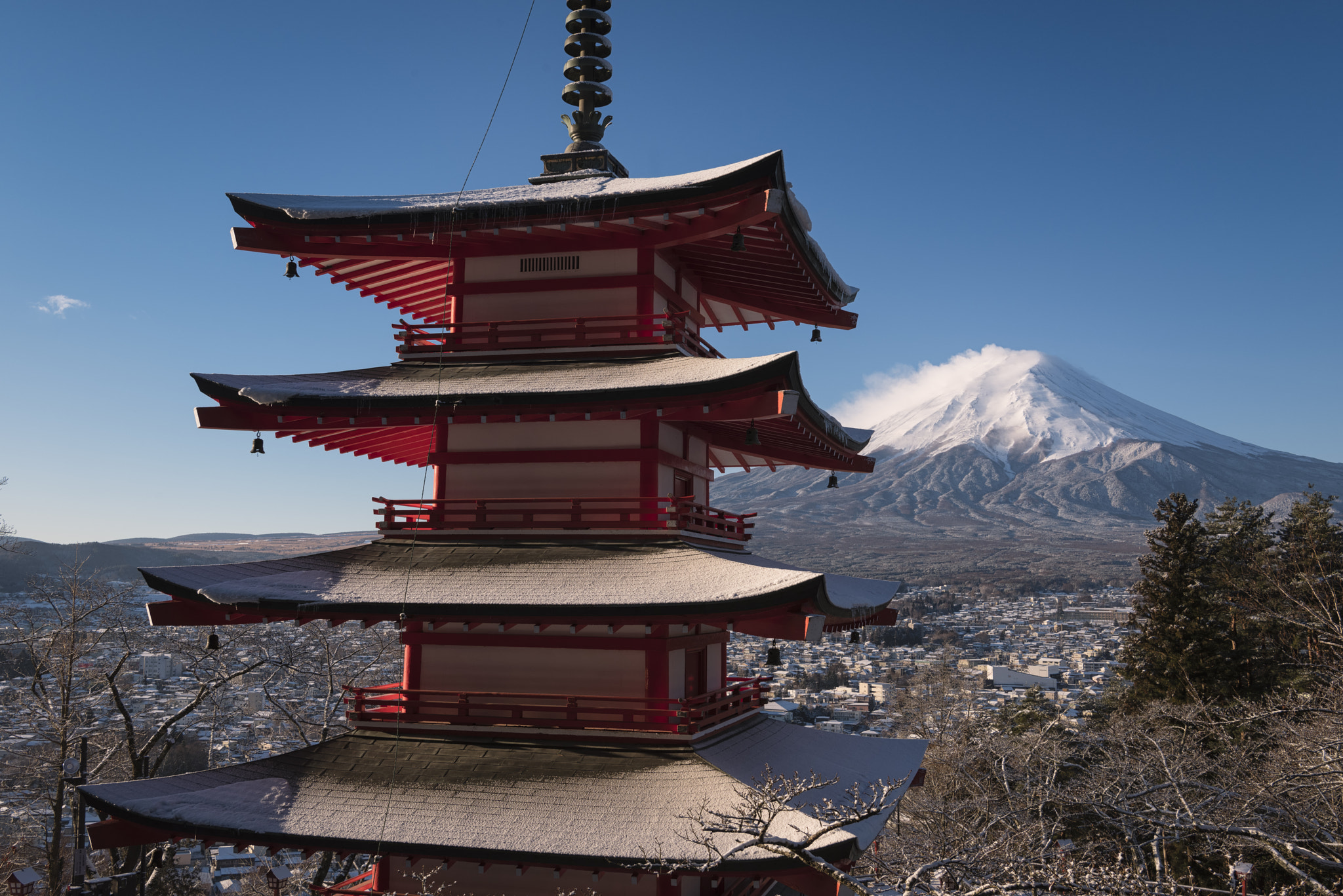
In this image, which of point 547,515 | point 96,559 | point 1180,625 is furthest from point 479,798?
point 96,559

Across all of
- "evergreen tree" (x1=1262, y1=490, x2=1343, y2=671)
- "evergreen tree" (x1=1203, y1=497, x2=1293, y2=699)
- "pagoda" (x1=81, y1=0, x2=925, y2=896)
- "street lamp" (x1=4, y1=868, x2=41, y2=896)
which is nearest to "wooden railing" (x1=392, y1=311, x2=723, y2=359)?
"pagoda" (x1=81, y1=0, x2=925, y2=896)

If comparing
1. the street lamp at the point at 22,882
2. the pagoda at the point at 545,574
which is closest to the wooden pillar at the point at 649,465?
the pagoda at the point at 545,574

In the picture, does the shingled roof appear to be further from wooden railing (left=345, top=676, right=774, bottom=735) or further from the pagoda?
wooden railing (left=345, top=676, right=774, bottom=735)

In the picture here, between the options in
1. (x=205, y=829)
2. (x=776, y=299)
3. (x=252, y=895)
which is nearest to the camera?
(x=205, y=829)

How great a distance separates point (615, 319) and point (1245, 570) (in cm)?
3421

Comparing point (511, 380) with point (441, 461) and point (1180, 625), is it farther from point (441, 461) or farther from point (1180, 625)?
point (1180, 625)

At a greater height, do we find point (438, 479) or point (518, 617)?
point (438, 479)

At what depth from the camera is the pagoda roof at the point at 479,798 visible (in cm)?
855

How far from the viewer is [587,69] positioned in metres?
13.8

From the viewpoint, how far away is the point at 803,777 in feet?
33.5

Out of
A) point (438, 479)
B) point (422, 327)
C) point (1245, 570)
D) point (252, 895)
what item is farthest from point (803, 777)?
point (1245, 570)

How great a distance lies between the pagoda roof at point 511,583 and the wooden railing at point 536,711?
116cm

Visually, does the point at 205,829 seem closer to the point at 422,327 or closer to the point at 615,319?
the point at 422,327

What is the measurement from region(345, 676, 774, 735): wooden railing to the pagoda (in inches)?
A: 1.5
